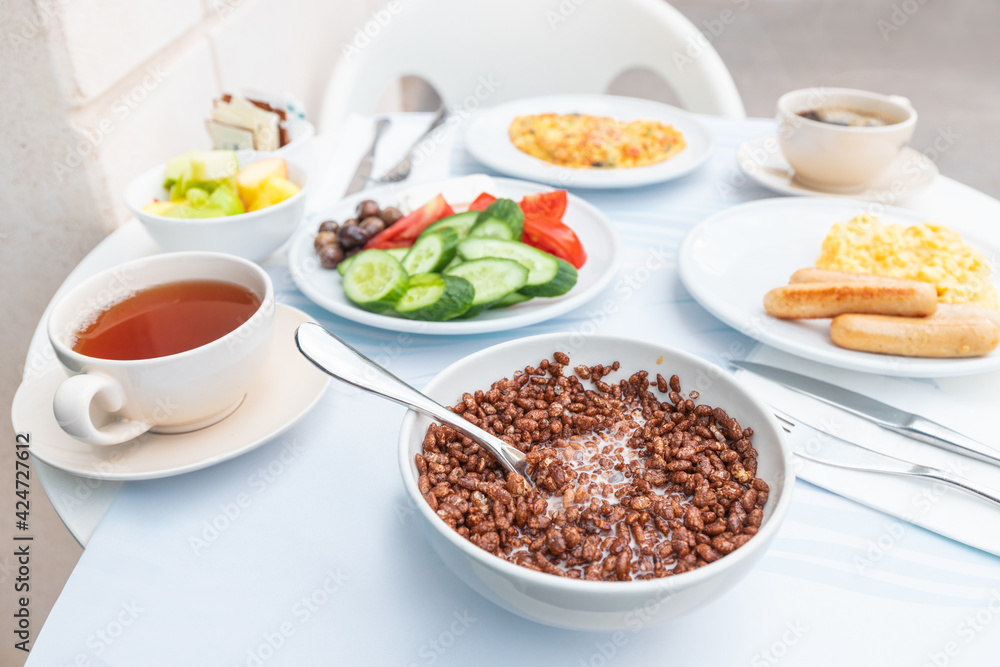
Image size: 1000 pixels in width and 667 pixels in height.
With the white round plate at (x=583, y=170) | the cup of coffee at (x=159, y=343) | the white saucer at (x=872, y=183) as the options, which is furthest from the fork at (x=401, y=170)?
the white saucer at (x=872, y=183)

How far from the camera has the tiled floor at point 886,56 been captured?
5512 mm

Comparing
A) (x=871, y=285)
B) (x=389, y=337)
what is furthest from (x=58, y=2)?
(x=871, y=285)

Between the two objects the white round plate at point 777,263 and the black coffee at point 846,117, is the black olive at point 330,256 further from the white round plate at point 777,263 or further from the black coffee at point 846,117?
the black coffee at point 846,117

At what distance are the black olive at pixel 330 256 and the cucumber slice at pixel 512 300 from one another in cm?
37

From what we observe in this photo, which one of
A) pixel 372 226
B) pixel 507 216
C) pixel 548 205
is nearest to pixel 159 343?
pixel 372 226

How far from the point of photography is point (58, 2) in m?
1.40

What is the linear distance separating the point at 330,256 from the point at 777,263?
3.22 feet

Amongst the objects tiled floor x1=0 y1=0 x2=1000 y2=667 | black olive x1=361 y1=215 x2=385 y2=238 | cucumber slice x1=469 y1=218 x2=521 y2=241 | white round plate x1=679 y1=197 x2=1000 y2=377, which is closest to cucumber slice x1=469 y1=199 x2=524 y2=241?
cucumber slice x1=469 y1=218 x2=521 y2=241

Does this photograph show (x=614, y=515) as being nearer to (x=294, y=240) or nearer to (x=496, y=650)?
(x=496, y=650)

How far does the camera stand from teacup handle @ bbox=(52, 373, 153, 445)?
2.81 ft

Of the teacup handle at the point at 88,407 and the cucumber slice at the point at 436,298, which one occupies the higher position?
the teacup handle at the point at 88,407

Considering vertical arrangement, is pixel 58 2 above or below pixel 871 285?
above

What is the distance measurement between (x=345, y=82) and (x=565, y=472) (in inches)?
87.8

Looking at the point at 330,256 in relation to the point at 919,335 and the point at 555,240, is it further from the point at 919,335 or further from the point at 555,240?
the point at 919,335
